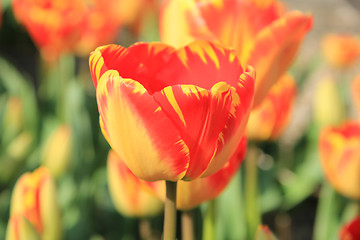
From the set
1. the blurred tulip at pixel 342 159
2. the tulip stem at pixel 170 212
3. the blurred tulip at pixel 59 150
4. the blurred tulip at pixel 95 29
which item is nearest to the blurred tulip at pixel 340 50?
the blurred tulip at pixel 95 29

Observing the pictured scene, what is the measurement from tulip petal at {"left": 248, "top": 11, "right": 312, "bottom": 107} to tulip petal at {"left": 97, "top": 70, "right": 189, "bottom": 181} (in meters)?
0.16

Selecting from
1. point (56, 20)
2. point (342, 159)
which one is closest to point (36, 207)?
point (342, 159)

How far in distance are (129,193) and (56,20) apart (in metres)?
0.49

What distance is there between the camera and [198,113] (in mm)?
340

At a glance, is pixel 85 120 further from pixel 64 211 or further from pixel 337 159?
pixel 337 159

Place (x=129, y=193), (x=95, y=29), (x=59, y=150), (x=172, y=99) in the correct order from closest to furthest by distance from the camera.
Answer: (x=172, y=99) < (x=129, y=193) < (x=59, y=150) < (x=95, y=29)

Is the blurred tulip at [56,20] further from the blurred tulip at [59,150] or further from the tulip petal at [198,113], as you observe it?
the tulip petal at [198,113]

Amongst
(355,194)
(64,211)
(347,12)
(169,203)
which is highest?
(169,203)

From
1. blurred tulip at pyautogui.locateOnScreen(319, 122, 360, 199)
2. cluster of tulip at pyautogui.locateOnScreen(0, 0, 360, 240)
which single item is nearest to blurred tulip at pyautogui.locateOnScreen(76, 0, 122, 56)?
cluster of tulip at pyautogui.locateOnScreen(0, 0, 360, 240)

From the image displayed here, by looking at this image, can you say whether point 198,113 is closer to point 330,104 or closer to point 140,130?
point 140,130

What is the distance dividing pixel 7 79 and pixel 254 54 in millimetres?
740

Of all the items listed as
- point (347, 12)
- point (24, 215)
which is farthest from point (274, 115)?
point (347, 12)

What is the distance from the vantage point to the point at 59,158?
0.73 meters

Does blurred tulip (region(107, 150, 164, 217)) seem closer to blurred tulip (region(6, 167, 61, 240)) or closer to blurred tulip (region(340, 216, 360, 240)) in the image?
blurred tulip (region(6, 167, 61, 240))
